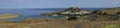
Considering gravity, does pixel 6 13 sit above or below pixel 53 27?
below

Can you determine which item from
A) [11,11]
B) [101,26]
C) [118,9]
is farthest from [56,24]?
[118,9]

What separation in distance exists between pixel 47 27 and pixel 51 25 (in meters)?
0.16

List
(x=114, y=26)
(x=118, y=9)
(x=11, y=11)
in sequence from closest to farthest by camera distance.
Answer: (x=114, y=26), (x=11, y=11), (x=118, y=9)

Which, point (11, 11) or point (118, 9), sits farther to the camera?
point (118, 9)

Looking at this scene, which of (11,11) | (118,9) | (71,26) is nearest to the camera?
(71,26)

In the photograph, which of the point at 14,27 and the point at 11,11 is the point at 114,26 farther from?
→ the point at 11,11

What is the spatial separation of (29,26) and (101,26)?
180 centimetres

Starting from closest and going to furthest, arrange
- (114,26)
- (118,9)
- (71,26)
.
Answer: (114,26)
(71,26)
(118,9)

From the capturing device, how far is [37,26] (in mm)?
7406

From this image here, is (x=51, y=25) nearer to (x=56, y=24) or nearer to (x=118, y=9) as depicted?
(x=56, y=24)

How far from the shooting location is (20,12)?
1382cm

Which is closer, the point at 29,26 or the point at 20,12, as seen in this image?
the point at 29,26

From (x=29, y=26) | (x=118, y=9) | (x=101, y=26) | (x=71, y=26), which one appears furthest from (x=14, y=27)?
(x=118, y=9)

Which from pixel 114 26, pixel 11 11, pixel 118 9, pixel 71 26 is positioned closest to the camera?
pixel 114 26
